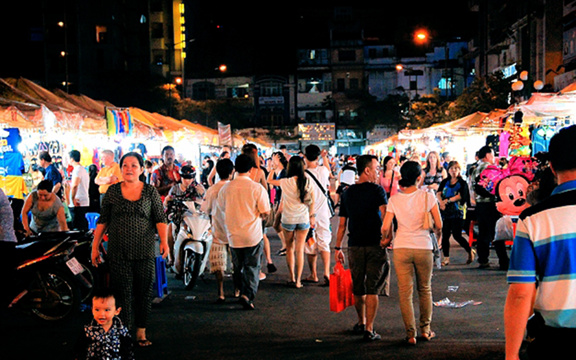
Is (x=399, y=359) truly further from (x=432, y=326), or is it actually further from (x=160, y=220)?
(x=160, y=220)

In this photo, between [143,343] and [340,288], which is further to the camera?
[340,288]

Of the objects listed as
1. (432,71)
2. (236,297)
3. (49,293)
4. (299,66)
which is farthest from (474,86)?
(299,66)

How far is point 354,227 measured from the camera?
22.6 feet

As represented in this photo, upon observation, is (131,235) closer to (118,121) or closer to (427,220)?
(427,220)

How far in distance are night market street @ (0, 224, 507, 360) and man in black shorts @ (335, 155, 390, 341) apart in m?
0.35

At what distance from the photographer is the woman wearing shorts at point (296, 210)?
9.66 m

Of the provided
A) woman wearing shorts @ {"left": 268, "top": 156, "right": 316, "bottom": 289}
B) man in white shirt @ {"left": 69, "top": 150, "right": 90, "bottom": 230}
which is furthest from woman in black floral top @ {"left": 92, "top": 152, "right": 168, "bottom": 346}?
man in white shirt @ {"left": 69, "top": 150, "right": 90, "bottom": 230}

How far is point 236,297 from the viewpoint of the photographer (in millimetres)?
9156

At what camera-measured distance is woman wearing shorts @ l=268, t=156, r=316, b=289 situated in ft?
31.7

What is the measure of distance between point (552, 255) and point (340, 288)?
14.4ft

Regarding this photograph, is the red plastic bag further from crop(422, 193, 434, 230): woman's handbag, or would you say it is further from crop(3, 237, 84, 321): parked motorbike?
crop(3, 237, 84, 321): parked motorbike

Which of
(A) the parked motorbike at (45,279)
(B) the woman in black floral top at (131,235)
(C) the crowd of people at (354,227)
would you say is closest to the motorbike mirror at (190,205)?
(C) the crowd of people at (354,227)

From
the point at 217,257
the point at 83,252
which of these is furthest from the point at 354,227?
the point at 83,252

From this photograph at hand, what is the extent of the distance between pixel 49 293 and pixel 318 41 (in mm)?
73351
